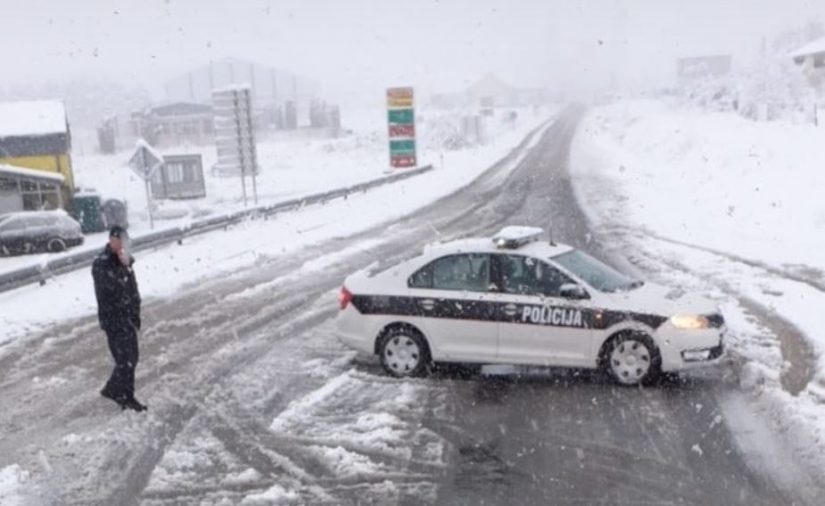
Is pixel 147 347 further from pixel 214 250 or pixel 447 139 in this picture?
pixel 447 139

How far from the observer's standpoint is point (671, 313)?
922cm

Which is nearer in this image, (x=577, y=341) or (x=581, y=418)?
(x=581, y=418)

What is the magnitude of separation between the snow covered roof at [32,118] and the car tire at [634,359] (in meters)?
37.9

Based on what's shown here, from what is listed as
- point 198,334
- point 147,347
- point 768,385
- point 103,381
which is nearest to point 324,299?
point 198,334

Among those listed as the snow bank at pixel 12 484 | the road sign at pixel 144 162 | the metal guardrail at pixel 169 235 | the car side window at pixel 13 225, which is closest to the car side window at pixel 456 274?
the snow bank at pixel 12 484

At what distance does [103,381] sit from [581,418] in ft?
19.6

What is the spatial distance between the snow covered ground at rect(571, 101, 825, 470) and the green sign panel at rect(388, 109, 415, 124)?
937cm

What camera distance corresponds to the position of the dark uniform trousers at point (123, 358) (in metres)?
8.98

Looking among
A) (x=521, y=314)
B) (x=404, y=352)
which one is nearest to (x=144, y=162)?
(x=404, y=352)

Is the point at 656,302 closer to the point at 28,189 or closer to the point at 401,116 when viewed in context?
the point at 28,189

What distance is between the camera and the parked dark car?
2864cm

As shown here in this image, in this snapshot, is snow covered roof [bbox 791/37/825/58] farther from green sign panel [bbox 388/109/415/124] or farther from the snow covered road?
the snow covered road

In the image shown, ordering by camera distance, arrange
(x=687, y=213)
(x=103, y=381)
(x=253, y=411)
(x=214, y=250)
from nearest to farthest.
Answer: (x=253, y=411) < (x=103, y=381) < (x=214, y=250) < (x=687, y=213)

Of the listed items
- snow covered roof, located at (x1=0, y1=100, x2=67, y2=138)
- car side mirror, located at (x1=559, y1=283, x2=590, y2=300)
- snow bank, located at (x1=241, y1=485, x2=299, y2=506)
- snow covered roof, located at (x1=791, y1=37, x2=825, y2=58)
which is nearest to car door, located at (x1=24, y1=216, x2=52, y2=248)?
snow covered roof, located at (x1=0, y1=100, x2=67, y2=138)
